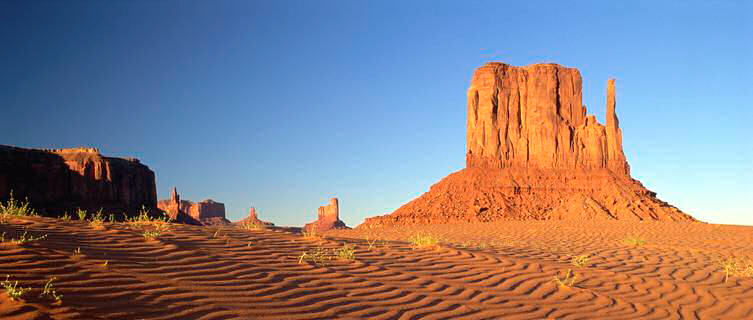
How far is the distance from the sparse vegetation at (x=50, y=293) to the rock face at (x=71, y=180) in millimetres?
56883

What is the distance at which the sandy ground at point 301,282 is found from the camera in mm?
4930

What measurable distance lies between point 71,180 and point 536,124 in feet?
167

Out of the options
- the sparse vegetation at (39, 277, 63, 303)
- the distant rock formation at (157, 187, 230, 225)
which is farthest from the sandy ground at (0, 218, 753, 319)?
the distant rock formation at (157, 187, 230, 225)

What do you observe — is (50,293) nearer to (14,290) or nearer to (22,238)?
(14,290)

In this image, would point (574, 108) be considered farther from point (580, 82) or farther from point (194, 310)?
point (194, 310)

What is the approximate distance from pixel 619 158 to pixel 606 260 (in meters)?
45.4

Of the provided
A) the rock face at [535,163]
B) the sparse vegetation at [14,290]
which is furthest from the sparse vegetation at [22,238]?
the rock face at [535,163]

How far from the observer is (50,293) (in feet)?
15.3

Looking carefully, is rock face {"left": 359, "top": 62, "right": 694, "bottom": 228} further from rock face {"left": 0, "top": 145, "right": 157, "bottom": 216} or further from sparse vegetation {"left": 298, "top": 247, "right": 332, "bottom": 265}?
rock face {"left": 0, "top": 145, "right": 157, "bottom": 216}

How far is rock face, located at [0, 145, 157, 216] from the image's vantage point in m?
57.7

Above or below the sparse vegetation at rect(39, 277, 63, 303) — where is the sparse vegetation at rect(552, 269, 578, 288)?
below

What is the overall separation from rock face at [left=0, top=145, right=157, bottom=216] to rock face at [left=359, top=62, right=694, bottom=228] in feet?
117

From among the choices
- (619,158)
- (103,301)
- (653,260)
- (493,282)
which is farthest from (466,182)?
(103,301)

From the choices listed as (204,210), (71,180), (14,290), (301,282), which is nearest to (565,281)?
(301,282)
